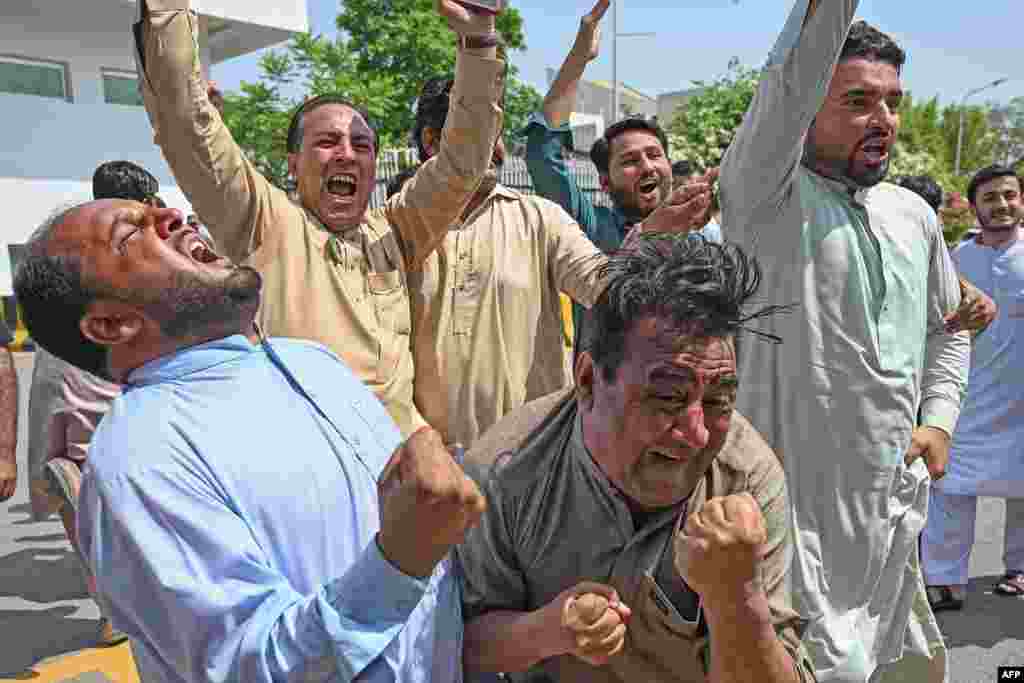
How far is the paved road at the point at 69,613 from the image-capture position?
12.8ft

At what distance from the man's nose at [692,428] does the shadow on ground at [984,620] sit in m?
3.25

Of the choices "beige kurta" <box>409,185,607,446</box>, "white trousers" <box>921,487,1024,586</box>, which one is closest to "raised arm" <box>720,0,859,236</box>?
"beige kurta" <box>409,185,607,446</box>

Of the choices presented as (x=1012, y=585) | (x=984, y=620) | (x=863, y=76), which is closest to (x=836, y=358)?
(x=863, y=76)

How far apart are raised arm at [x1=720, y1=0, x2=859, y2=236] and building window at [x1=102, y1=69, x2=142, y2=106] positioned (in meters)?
17.2

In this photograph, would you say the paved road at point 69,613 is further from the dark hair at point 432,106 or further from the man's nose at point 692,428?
the man's nose at point 692,428

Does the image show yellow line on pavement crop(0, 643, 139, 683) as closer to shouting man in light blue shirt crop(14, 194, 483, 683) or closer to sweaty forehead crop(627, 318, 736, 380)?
shouting man in light blue shirt crop(14, 194, 483, 683)

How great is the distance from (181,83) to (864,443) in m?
1.96

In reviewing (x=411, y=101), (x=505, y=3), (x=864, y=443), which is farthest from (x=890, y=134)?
(x=411, y=101)

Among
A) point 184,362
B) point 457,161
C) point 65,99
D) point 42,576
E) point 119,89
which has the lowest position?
point 42,576

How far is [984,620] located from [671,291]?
12.1 ft

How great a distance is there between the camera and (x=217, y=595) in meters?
1.26

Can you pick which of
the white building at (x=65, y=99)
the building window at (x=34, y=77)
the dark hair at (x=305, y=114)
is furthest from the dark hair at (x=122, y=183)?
the building window at (x=34, y=77)

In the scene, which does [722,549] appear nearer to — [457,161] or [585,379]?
[585,379]

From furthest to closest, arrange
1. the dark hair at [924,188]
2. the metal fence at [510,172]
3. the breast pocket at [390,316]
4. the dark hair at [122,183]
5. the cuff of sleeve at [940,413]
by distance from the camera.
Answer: the metal fence at [510,172], the dark hair at [924,188], the dark hair at [122,183], the cuff of sleeve at [940,413], the breast pocket at [390,316]
